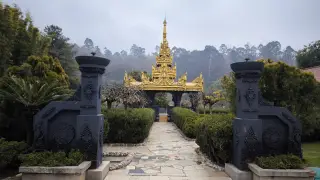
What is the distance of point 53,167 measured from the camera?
4.54m

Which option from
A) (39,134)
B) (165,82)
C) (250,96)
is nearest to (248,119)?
(250,96)

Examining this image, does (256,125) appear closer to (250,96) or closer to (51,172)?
(250,96)

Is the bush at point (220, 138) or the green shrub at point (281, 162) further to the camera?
the bush at point (220, 138)

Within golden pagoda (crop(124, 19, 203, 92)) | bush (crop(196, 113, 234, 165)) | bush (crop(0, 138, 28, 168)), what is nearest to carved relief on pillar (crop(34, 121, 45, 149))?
bush (crop(0, 138, 28, 168))

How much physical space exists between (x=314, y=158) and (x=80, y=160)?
344 inches

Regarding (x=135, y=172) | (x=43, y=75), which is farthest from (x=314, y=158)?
(x=43, y=75)

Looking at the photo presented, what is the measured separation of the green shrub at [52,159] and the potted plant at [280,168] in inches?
132

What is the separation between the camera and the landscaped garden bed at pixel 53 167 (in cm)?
452

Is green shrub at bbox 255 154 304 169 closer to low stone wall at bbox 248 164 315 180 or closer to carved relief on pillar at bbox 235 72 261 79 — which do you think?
low stone wall at bbox 248 164 315 180

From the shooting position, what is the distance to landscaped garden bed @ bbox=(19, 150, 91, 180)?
452 centimetres

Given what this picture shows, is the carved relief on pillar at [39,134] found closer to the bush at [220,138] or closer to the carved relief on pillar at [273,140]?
the bush at [220,138]

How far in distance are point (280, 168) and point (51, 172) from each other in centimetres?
414

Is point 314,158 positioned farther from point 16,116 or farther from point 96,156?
point 16,116

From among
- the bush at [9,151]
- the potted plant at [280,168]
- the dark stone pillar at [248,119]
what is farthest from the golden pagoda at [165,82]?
the potted plant at [280,168]
